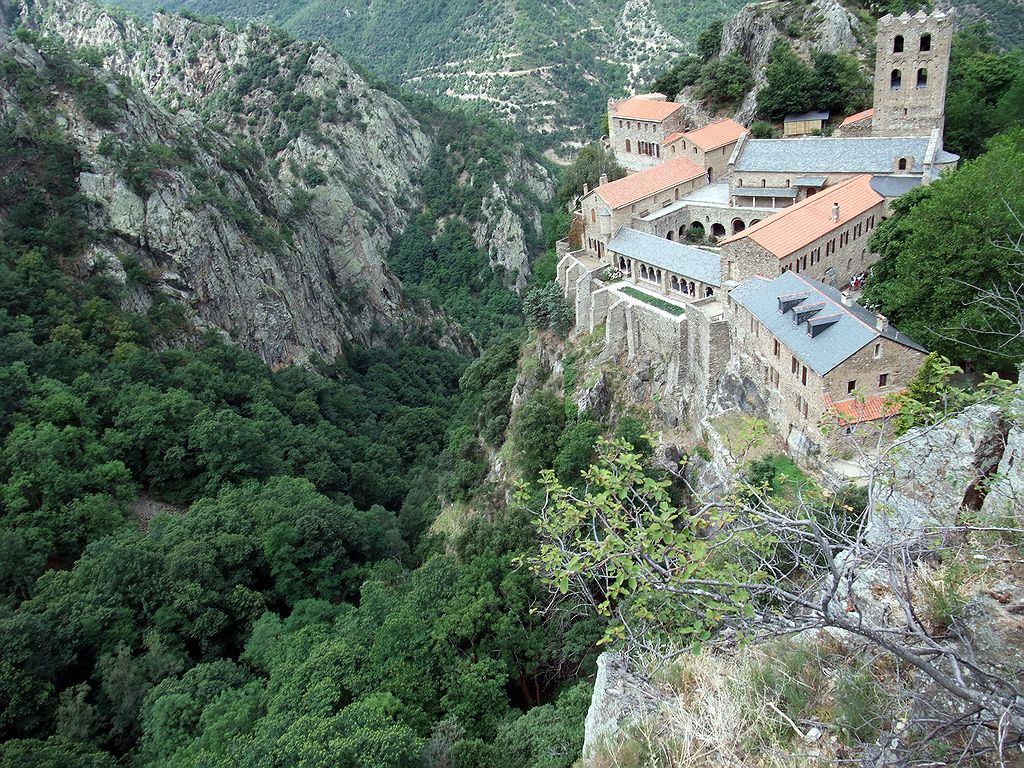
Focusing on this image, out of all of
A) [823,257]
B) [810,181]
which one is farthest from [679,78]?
[823,257]

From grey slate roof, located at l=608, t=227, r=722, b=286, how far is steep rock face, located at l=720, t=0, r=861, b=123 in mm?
16908

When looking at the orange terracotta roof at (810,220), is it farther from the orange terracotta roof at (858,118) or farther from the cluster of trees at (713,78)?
the cluster of trees at (713,78)

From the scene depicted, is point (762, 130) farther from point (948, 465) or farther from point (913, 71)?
point (948, 465)

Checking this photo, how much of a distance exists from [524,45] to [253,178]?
3437 inches

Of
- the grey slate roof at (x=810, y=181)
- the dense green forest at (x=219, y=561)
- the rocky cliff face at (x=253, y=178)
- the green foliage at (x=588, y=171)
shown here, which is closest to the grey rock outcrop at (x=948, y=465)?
the dense green forest at (x=219, y=561)

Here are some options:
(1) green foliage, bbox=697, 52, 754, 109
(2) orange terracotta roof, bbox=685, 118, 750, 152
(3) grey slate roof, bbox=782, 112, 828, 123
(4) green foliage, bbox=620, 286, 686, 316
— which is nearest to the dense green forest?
(4) green foliage, bbox=620, 286, 686, 316

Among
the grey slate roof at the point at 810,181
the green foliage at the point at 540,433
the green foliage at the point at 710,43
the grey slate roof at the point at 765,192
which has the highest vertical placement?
the green foliage at the point at 710,43

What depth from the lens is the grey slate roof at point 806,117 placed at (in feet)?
154

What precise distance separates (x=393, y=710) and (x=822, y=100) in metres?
43.6

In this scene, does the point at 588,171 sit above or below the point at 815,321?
below

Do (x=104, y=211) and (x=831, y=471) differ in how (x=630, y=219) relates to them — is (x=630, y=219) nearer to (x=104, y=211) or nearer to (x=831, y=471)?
(x=831, y=471)

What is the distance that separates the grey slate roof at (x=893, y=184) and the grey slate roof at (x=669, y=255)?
25.3 feet

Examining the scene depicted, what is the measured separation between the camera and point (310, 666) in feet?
80.9

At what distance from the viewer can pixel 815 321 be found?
81.5 ft
